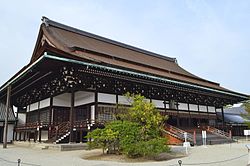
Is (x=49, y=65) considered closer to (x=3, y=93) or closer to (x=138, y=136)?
(x=138, y=136)

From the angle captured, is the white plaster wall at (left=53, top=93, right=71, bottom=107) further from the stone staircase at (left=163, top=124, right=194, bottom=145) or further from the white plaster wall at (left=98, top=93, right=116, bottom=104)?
the stone staircase at (left=163, top=124, right=194, bottom=145)

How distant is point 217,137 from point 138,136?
13.1 meters

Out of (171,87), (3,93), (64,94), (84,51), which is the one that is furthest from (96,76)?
(3,93)

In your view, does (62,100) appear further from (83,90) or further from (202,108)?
(202,108)

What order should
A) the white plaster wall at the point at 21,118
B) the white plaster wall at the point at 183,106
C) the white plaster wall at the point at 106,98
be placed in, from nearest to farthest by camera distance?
1. the white plaster wall at the point at 106,98
2. the white plaster wall at the point at 183,106
3. the white plaster wall at the point at 21,118

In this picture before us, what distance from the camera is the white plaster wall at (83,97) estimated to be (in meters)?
17.9

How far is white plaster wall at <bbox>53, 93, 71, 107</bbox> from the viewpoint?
20.5 meters

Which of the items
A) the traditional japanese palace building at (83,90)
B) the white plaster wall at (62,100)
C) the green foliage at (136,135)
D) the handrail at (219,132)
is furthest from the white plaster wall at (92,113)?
the handrail at (219,132)

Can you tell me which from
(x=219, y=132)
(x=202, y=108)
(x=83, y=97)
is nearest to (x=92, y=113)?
(x=83, y=97)

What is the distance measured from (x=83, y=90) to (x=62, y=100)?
4001 mm

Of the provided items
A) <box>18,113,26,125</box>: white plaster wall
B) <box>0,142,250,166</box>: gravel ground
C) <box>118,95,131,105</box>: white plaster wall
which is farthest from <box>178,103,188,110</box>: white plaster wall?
<box>18,113,26,125</box>: white plaster wall

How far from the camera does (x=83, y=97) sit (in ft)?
61.4

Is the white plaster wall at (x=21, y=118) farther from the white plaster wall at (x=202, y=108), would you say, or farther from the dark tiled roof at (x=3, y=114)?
the white plaster wall at (x=202, y=108)

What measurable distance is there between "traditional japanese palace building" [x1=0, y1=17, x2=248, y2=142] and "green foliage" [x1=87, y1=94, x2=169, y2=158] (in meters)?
4.80
